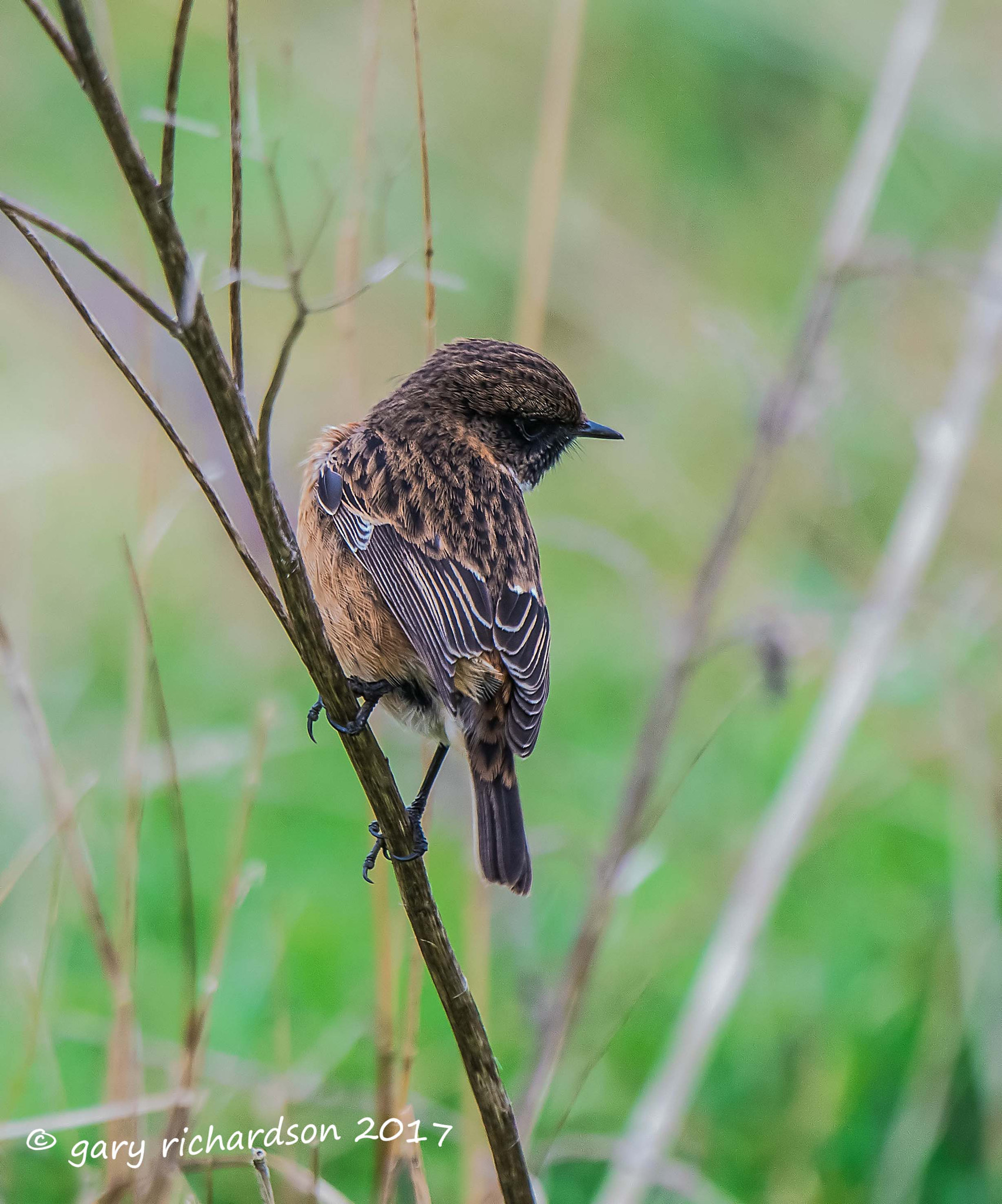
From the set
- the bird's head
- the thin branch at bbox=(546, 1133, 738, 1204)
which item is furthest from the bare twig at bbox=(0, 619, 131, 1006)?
the bird's head

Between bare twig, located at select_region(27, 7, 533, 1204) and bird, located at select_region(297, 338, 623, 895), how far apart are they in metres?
0.27

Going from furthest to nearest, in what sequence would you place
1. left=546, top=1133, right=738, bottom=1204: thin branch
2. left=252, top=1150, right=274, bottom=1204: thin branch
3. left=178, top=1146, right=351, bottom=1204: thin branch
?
left=546, top=1133, right=738, bottom=1204: thin branch < left=178, top=1146, right=351, bottom=1204: thin branch < left=252, top=1150, right=274, bottom=1204: thin branch

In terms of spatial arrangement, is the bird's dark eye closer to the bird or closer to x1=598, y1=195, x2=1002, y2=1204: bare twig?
the bird

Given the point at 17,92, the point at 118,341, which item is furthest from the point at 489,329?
the point at 17,92

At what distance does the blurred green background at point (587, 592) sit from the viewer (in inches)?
144

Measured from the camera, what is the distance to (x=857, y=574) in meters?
6.29

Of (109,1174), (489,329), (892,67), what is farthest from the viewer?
(489,329)

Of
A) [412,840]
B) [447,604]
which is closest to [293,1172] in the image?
[412,840]

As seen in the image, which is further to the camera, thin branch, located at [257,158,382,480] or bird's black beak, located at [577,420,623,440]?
bird's black beak, located at [577,420,623,440]

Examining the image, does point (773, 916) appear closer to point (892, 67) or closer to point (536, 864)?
point (536, 864)

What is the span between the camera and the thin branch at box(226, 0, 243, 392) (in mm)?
1446

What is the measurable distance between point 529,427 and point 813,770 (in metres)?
1.23

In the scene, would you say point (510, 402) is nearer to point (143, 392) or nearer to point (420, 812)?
point (420, 812)

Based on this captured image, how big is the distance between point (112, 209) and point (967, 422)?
5.13 m
